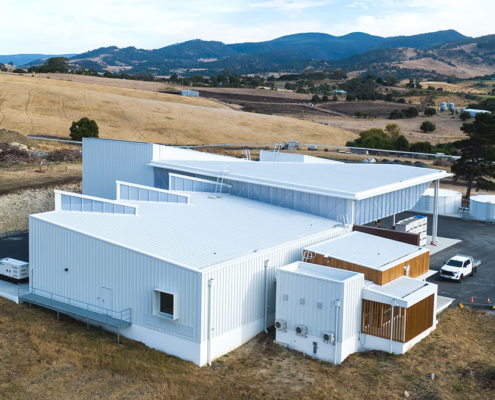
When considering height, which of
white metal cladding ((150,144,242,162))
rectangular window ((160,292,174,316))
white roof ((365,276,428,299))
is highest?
white metal cladding ((150,144,242,162))

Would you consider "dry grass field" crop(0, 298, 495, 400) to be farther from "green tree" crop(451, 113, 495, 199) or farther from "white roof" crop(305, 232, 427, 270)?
"green tree" crop(451, 113, 495, 199)

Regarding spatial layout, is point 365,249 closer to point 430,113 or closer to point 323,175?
point 323,175

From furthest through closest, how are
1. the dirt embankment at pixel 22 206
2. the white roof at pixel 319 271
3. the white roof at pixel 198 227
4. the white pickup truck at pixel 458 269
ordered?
the dirt embankment at pixel 22 206 → the white pickup truck at pixel 458 269 → the white roof at pixel 198 227 → the white roof at pixel 319 271

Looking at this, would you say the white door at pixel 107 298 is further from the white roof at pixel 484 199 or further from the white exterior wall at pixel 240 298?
the white roof at pixel 484 199

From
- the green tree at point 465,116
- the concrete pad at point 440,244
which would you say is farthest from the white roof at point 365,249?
the green tree at point 465,116

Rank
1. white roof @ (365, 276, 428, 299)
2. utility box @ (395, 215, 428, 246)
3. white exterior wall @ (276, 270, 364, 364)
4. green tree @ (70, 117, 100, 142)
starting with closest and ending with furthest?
white exterior wall @ (276, 270, 364, 364), white roof @ (365, 276, 428, 299), utility box @ (395, 215, 428, 246), green tree @ (70, 117, 100, 142)

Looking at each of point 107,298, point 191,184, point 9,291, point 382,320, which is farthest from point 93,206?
point 382,320

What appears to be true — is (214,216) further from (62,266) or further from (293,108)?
(293,108)

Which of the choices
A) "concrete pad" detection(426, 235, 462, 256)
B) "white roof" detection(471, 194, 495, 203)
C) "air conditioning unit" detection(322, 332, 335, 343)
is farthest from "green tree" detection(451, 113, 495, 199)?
"air conditioning unit" detection(322, 332, 335, 343)
